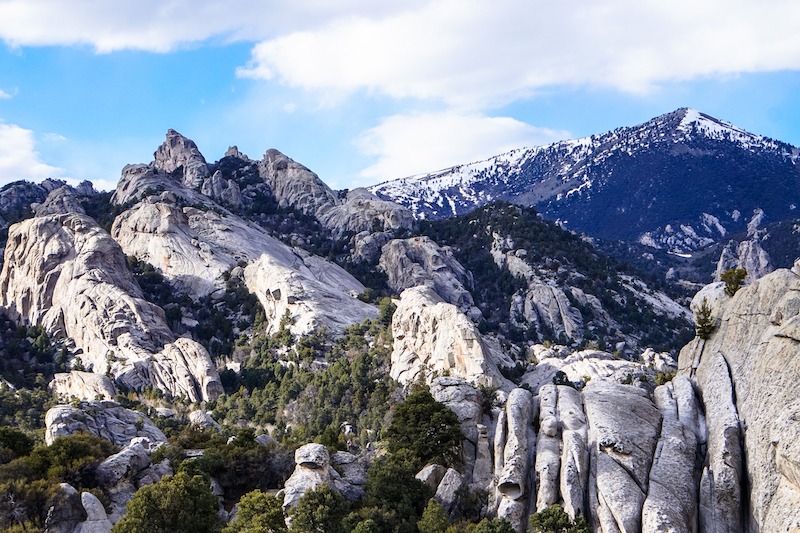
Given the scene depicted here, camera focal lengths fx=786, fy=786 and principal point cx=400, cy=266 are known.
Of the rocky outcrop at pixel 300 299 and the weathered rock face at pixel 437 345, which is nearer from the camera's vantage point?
the weathered rock face at pixel 437 345

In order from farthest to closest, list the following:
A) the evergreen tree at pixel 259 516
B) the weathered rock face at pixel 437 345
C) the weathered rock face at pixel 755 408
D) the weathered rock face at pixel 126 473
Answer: the weathered rock face at pixel 437 345 < the weathered rock face at pixel 126 473 < the evergreen tree at pixel 259 516 < the weathered rock face at pixel 755 408

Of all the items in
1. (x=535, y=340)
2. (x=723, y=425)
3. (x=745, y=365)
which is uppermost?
(x=535, y=340)

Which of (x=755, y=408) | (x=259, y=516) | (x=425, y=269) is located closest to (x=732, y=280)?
(x=755, y=408)

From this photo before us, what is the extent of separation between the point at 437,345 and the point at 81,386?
45.1 m

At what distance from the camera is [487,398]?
60.9 meters

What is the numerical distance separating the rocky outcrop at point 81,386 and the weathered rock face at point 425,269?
66.9 meters

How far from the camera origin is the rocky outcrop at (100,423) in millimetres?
57444

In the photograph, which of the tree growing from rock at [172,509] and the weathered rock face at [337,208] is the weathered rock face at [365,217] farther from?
the tree growing from rock at [172,509]

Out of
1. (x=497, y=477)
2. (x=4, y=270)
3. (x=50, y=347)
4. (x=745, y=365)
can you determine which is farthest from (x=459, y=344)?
(x=4, y=270)

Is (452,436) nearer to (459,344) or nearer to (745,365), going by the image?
(745,365)

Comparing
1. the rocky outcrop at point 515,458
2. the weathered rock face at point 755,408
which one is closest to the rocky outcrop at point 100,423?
the rocky outcrop at point 515,458

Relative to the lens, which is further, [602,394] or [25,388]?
[25,388]

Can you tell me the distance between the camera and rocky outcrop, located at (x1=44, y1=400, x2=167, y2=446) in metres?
57.4

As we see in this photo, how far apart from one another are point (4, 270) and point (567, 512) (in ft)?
379
